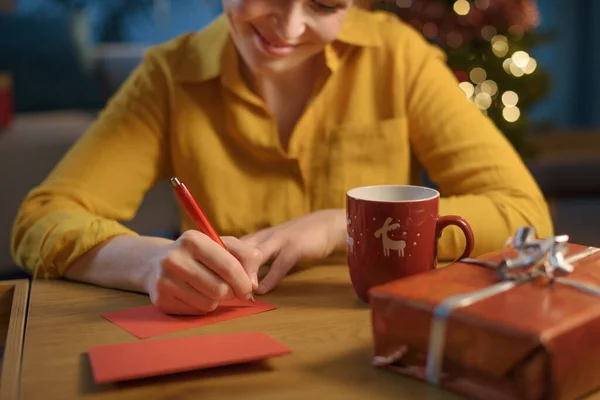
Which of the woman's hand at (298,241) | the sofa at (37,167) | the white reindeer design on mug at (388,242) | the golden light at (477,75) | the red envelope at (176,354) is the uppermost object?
the golden light at (477,75)

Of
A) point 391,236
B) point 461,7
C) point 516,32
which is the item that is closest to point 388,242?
point 391,236

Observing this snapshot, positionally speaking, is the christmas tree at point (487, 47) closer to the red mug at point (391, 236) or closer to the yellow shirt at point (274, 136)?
the yellow shirt at point (274, 136)

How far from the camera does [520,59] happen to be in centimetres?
274

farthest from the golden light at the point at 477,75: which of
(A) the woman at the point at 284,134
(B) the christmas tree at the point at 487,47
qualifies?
(A) the woman at the point at 284,134

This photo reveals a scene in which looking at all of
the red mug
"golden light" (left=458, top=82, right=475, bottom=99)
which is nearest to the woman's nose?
the red mug

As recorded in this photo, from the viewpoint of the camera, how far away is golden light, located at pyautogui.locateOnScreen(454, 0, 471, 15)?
2693 mm

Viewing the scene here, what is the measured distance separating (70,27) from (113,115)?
7.46 ft

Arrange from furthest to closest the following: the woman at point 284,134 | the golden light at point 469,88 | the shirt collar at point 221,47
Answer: the golden light at point 469,88 < the shirt collar at point 221,47 < the woman at point 284,134

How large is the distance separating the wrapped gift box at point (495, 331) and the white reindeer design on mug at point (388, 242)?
0.12m

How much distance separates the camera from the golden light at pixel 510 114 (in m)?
2.72

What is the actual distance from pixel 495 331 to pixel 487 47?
234 cm

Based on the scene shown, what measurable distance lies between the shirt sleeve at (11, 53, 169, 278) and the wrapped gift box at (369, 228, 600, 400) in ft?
1.59

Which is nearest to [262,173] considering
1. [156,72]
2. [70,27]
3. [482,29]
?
[156,72]

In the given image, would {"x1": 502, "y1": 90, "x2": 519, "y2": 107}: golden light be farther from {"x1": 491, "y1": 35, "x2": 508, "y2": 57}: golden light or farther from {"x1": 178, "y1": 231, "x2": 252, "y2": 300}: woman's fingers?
{"x1": 178, "y1": 231, "x2": 252, "y2": 300}: woman's fingers
